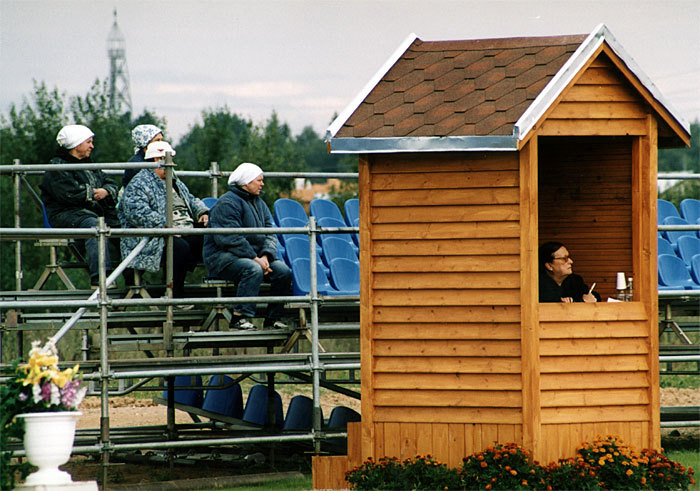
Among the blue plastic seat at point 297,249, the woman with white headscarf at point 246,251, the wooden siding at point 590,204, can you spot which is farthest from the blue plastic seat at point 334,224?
the wooden siding at point 590,204

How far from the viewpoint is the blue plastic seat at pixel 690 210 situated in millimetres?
13234

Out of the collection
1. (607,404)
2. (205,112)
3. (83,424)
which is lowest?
Answer: (83,424)

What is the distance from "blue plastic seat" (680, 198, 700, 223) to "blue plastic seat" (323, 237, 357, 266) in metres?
4.60

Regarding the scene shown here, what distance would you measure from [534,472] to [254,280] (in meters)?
2.90

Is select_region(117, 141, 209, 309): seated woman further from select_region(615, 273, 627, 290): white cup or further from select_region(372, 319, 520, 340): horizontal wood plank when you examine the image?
select_region(615, 273, 627, 290): white cup

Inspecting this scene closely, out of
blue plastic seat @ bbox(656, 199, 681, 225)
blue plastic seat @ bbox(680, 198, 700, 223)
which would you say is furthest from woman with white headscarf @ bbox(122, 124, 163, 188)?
blue plastic seat @ bbox(680, 198, 700, 223)

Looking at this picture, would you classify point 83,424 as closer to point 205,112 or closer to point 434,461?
point 434,461

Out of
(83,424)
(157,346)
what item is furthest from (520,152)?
(83,424)

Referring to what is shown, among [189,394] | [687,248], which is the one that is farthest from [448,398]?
[687,248]

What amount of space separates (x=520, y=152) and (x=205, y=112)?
91.0 ft

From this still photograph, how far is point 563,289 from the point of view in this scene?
9.66m

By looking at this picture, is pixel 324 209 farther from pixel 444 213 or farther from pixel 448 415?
pixel 448 415

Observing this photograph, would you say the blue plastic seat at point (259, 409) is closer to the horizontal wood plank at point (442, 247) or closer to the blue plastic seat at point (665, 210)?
the horizontal wood plank at point (442, 247)

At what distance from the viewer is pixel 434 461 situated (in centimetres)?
838
